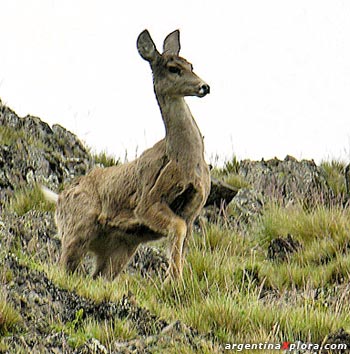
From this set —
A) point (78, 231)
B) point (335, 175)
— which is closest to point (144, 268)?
point (78, 231)

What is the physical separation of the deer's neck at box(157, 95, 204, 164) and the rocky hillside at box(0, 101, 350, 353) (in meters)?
1.04

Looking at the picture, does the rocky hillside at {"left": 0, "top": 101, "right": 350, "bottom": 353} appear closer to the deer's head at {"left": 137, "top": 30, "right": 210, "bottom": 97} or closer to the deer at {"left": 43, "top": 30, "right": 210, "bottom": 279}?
the deer at {"left": 43, "top": 30, "right": 210, "bottom": 279}

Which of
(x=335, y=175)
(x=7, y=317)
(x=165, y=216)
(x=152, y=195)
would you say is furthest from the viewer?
(x=335, y=175)

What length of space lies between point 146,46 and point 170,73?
39cm

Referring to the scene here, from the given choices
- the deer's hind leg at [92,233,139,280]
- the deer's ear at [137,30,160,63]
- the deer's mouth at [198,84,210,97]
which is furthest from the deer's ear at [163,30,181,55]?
the deer's hind leg at [92,233,139,280]

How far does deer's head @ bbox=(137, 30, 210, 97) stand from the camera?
38.2 ft

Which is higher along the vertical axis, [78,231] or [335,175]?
[335,175]

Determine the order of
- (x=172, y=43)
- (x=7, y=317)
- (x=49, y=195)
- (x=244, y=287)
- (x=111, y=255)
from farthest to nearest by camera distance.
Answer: (x=49, y=195), (x=172, y=43), (x=111, y=255), (x=244, y=287), (x=7, y=317)

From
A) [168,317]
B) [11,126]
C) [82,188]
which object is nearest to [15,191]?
[11,126]

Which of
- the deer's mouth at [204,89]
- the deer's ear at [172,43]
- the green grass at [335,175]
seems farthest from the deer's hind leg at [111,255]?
the green grass at [335,175]

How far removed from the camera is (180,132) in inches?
465

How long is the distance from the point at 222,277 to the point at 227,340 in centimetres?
217

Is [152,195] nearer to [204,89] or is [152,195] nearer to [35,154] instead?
[204,89]

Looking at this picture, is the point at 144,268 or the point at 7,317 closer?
the point at 7,317
